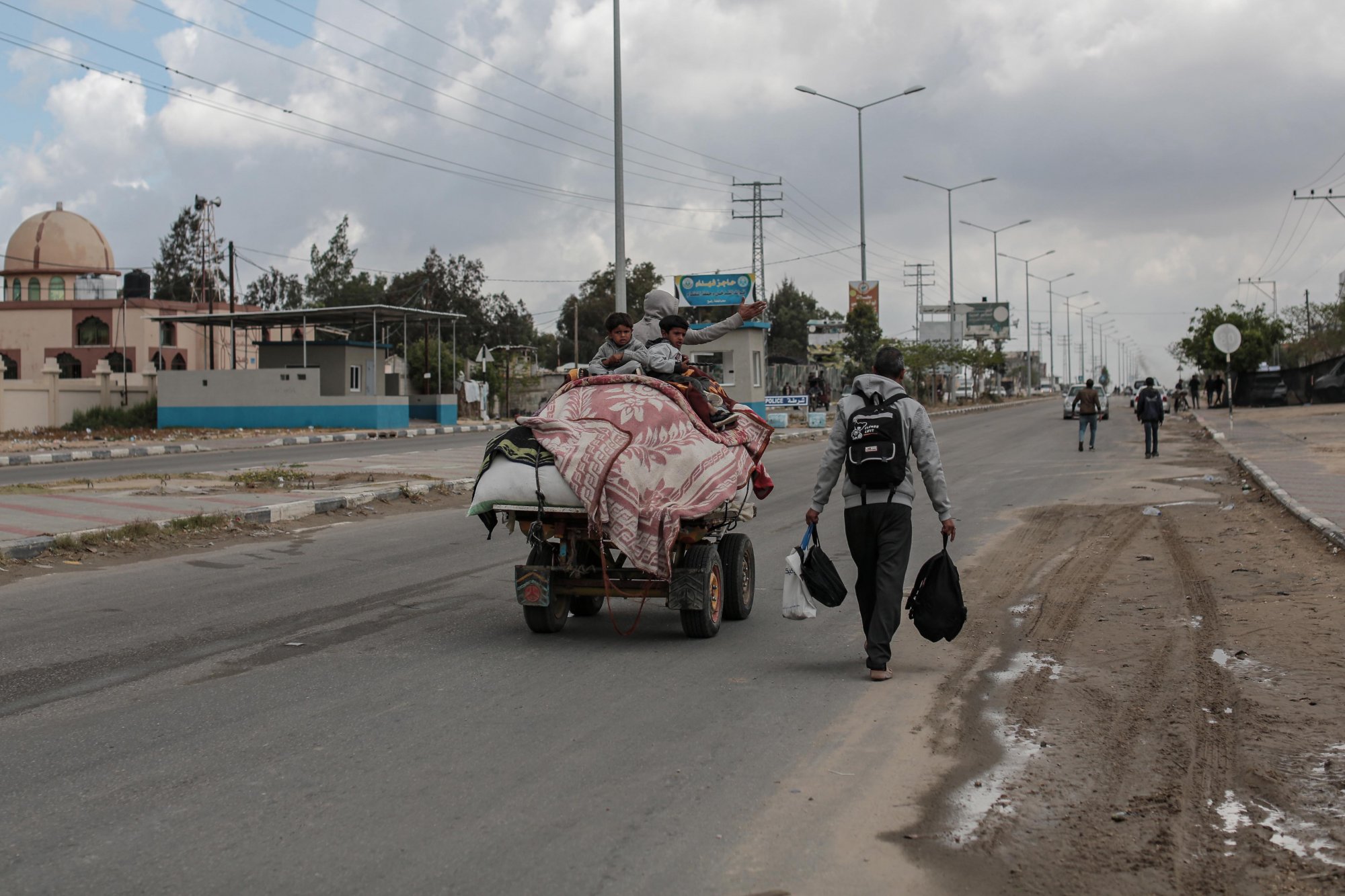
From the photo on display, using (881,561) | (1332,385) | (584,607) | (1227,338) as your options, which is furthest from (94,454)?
(1332,385)

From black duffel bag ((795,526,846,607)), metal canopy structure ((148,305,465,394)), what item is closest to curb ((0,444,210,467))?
metal canopy structure ((148,305,465,394))

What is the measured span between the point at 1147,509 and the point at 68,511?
13147 millimetres

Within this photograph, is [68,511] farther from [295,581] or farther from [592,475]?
[592,475]

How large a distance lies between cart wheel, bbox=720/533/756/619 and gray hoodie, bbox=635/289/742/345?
1.43 meters

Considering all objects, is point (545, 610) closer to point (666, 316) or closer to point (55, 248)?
point (666, 316)

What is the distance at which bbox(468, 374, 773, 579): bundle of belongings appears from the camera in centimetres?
694

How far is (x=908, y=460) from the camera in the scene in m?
6.47

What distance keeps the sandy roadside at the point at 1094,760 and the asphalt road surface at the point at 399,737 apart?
0.10 metres

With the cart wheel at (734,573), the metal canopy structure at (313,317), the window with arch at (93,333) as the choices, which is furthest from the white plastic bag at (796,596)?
the window with arch at (93,333)

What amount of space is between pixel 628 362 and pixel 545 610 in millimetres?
1767

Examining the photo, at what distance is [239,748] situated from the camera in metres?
5.05

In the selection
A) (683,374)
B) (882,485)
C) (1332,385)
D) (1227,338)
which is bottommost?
(882,485)

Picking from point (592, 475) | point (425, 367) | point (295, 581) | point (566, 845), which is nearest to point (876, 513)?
point (592, 475)

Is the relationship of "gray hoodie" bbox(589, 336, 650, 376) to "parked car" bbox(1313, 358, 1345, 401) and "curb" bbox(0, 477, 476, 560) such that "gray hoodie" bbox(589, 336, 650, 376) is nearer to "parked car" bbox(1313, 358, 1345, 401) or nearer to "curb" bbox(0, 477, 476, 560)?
"curb" bbox(0, 477, 476, 560)
